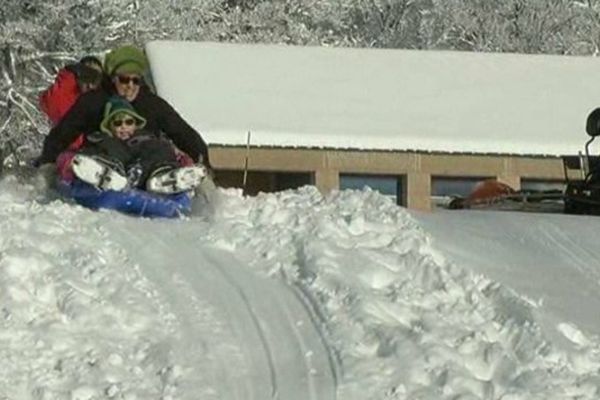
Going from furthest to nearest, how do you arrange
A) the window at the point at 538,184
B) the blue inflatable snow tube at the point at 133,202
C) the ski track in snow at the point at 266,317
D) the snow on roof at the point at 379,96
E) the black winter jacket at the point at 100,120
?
the window at the point at 538,184
the snow on roof at the point at 379,96
the black winter jacket at the point at 100,120
the blue inflatable snow tube at the point at 133,202
the ski track in snow at the point at 266,317

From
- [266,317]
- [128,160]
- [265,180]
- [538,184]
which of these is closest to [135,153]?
[128,160]

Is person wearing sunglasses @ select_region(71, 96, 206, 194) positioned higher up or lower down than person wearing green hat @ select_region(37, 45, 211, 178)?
lower down

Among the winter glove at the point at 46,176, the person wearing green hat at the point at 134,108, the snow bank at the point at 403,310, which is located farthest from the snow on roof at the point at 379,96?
the snow bank at the point at 403,310

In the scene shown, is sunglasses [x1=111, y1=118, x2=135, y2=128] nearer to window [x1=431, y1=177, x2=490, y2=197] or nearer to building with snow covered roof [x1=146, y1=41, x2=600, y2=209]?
building with snow covered roof [x1=146, y1=41, x2=600, y2=209]

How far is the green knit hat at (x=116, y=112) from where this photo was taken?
1225cm

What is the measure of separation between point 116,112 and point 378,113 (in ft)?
40.5

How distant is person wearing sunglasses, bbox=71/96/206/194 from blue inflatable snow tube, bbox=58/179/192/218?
47 mm

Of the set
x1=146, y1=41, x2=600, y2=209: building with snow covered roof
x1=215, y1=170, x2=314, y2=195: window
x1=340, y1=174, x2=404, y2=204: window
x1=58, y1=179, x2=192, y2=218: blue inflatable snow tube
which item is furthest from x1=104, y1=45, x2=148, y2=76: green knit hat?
x1=340, y1=174, x2=404, y2=204: window

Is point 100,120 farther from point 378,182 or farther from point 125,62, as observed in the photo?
point 378,182

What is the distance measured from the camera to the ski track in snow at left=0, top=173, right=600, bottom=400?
7.80m

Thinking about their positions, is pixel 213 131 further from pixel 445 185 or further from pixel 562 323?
pixel 562 323

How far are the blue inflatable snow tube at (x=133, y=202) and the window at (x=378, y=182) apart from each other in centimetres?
1169

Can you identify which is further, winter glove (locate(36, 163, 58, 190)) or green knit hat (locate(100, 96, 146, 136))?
winter glove (locate(36, 163, 58, 190))

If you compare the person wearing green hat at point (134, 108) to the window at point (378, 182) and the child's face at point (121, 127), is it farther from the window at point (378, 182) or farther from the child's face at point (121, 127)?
the window at point (378, 182)
